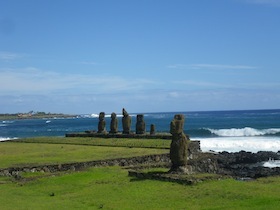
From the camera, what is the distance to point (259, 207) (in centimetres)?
1794

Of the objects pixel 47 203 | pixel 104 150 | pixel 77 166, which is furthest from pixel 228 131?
pixel 47 203

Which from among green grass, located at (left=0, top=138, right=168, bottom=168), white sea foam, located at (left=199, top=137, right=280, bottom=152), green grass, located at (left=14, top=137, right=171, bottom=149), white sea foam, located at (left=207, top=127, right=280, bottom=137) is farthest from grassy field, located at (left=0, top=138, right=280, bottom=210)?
white sea foam, located at (left=207, top=127, right=280, bottom=137)

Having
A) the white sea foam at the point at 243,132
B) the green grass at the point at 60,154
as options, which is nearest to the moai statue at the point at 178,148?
the green grass at the point at 60,154

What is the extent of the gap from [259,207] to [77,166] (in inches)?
628

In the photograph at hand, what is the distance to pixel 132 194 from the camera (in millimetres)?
22219

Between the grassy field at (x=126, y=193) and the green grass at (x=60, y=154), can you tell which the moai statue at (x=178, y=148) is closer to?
the grassy field at (x=126, y=193)

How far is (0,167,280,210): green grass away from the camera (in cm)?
1952

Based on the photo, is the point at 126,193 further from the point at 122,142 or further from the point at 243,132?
the point at 243,132

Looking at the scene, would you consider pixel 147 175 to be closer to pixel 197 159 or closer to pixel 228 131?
pixel 197 159

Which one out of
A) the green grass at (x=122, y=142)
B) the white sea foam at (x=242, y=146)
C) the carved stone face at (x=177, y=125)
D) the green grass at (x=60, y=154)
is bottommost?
the white sea foam at (x=242, y=146)

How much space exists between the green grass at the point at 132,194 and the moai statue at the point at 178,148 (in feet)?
6.69

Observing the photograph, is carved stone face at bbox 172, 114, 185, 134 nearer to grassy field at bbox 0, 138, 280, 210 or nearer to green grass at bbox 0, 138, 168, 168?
grassy field at bbox 0, 138, 280, 210

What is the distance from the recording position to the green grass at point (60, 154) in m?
33.0

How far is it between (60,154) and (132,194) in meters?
16.1
